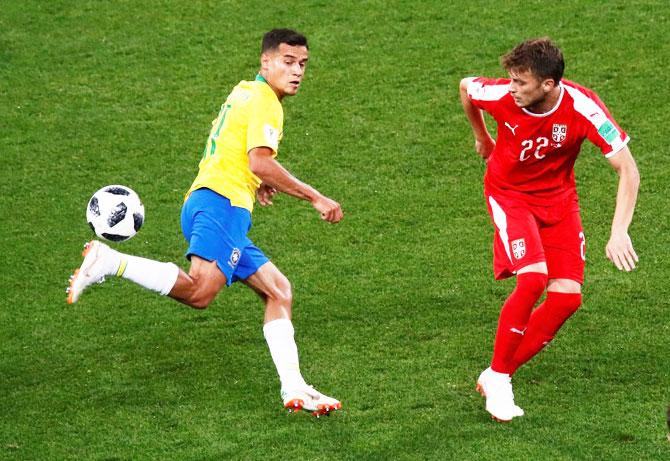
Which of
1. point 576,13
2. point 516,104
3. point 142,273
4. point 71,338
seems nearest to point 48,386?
point 71,338

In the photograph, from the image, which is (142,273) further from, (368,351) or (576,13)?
(576,13)

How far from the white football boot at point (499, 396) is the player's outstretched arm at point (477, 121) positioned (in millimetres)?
1272

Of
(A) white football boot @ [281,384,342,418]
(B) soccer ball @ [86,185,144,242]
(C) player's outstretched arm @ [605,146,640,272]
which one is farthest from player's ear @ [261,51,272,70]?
(C) player's outstretched arm @ [605,146,640,272]

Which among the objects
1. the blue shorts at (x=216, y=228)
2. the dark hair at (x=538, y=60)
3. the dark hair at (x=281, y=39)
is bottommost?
the blue shorts at (x=216, y=228)

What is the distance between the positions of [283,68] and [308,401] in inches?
68.4

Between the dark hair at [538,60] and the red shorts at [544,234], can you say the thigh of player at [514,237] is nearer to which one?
the red shorts at [544,234]

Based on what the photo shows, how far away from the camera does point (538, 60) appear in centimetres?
635

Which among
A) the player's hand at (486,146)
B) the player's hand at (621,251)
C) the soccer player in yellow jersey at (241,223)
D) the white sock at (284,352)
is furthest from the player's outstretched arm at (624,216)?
the white sock at (284,352)

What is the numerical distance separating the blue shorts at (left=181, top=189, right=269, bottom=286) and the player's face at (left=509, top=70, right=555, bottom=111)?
1533 mm

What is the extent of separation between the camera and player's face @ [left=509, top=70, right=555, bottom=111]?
21.0ft

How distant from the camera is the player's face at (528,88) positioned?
6402 millimetres

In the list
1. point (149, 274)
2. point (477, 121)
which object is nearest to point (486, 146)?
point (477, 121)

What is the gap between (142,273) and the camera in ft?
21.4

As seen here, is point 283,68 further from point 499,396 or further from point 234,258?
point 499,396
